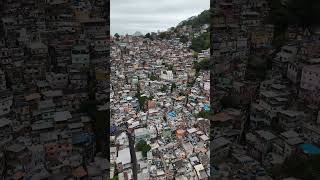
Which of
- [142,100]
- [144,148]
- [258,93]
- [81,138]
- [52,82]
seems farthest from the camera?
[142,100]

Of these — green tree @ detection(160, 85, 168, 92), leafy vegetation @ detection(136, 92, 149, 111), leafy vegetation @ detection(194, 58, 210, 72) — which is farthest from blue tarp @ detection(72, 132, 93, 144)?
leafy vegetation @ detection(194, 58, 210, 72)

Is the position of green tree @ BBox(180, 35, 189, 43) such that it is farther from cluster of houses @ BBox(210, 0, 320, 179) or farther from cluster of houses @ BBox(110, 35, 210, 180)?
cluster of houses @ BBox(210, 0, 320, 179)

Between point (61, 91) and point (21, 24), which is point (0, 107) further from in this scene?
point (21, 24)

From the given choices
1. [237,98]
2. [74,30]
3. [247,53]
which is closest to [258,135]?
[237,98]

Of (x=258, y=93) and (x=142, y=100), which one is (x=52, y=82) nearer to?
(x=258, y=93)

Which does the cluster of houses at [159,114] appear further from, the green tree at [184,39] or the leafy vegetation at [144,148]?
the green tree at [184,39]

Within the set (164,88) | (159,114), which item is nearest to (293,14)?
(159,114)

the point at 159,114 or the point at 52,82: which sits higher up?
the point at 52,82
